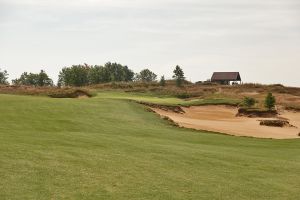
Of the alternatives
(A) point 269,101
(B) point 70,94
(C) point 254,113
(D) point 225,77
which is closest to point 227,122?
(C) point 254,113

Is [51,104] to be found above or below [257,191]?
above

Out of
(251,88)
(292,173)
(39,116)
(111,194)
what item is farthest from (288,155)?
(251,88)

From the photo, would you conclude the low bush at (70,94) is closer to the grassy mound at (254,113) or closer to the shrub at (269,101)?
the grassy mound at (254,113)

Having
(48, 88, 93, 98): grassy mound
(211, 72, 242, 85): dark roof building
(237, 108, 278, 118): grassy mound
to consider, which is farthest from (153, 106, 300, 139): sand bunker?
(211, 72, 242, 85): dark roof building

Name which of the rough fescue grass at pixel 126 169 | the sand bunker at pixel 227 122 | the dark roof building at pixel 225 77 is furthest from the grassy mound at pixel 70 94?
the dark roof building at pixel 225 77

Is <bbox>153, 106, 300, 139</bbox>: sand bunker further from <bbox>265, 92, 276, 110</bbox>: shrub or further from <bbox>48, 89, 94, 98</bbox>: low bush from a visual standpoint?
<bbox>48, 89, 94, 98</bbox>: low bush

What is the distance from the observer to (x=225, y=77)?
134125 millimetres

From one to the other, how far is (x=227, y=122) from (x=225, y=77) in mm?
91701

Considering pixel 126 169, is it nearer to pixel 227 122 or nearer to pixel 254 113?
pixel 227 122

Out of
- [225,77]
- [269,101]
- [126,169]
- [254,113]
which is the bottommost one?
[254,113]

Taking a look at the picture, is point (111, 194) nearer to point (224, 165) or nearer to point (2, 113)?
point (224, 165)

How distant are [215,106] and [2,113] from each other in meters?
34.8

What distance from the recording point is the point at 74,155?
15.2 m

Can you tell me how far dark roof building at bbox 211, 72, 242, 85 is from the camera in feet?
435
